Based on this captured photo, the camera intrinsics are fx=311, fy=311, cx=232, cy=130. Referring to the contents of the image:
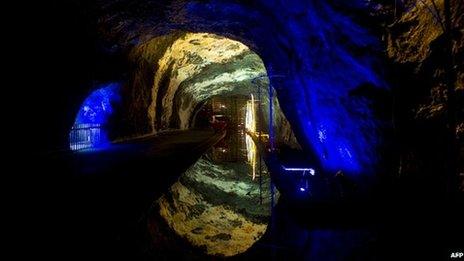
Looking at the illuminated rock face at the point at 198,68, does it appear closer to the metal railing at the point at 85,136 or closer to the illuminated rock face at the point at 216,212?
the metal railing at the point at 85,136

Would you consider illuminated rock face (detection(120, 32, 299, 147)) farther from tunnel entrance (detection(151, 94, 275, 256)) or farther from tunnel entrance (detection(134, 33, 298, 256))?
tunnel entrance (detection(151, 94, 275, 256))

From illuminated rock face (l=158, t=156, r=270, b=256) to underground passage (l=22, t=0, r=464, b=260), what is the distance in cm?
8

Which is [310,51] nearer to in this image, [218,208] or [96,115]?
[218,208]

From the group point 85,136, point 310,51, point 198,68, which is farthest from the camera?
point 198,68

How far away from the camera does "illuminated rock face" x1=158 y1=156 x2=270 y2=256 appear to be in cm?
962

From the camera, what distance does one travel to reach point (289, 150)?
15172 mm

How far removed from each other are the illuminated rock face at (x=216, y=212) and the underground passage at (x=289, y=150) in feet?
0.25

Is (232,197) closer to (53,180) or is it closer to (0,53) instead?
(53,180)

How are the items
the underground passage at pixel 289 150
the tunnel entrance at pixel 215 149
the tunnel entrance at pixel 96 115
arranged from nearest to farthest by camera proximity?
the underground passage at pixel 289 150 < the tunnel entrance at pixel 215 149 < the tunnel entrance at pixel 96 115

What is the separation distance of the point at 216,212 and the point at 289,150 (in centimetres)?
498

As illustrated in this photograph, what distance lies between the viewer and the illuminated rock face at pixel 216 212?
31.6 ft

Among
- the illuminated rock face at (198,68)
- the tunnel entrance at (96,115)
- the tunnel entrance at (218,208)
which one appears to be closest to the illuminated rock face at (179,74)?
the illuminated rock face at (198,68)

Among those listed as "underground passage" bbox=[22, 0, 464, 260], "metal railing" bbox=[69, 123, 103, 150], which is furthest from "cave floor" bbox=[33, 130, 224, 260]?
"metal railing" bbox=[69, 123, 103, 150]

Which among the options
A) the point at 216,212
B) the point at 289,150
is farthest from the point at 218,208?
the point at 289,150
